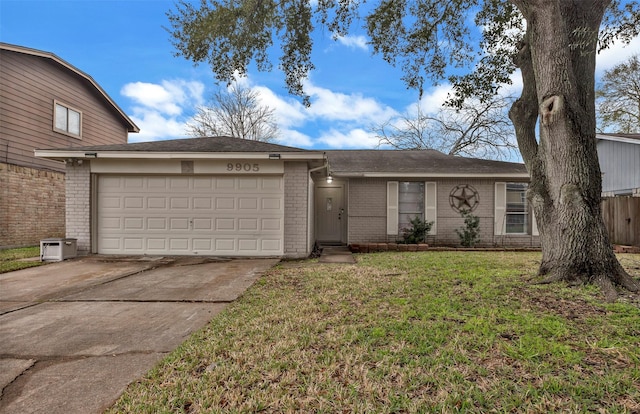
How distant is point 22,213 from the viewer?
10.0 metres

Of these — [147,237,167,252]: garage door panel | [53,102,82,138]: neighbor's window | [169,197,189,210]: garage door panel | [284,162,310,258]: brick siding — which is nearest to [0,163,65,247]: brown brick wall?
[53,102,82,138]: neighbor's window

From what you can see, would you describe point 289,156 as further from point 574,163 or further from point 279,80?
A: point 574,163

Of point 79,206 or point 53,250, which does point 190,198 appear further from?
point 53,250

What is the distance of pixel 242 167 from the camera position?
25.4ft

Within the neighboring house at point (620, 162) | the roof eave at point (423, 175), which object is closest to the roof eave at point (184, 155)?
the roof eave at point (423, 175)

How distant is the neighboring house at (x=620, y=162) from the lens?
41.3ft

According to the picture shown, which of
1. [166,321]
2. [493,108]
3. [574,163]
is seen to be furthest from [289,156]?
[493,108]

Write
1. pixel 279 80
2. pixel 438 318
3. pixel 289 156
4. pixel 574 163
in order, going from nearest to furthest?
pixel 438 318, pixel 574 163, pixel 289 156, pixel 279 80

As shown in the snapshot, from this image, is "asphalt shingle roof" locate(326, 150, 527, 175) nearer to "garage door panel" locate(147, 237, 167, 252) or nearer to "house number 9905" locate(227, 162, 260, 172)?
"house number 9905" locate(227, 162, 260, 172)

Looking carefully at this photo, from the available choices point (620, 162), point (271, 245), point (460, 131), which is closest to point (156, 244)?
point (271, 245)

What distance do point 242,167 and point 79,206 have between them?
4102mm

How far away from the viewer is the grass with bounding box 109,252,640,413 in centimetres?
191

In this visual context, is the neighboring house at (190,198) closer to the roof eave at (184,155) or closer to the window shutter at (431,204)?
the roof eave at (184,155)

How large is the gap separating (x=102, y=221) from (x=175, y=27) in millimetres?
5133
